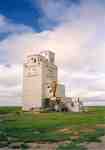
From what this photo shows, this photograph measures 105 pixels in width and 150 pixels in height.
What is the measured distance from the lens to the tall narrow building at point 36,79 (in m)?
79.9

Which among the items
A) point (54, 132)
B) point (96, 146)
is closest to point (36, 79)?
point (54, 132)

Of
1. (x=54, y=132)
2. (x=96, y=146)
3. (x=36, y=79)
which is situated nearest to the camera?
(x=96, y=146)

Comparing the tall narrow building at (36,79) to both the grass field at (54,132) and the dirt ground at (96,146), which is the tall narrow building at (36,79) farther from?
the dirt ground at (96,146)

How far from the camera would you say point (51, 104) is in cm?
7888

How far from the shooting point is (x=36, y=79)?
81500 millimetres

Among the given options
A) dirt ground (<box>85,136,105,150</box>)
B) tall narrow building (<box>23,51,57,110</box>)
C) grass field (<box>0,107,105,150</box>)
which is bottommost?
dirt ground (<box>85,136,105,150</box>)

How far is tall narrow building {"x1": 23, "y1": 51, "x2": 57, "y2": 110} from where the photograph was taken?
7988cm

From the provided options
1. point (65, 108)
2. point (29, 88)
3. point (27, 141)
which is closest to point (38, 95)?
point (29, 88)

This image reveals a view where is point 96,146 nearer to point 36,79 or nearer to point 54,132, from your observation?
point 54,132

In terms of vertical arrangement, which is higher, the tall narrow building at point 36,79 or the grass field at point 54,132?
the tall narrow building at point 36,79

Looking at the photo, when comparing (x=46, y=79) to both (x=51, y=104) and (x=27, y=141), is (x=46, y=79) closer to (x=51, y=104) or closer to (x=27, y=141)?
(x=51, y=104)

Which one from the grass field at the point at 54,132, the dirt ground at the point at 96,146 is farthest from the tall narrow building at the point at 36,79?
the dirt ground at the point at 96,146

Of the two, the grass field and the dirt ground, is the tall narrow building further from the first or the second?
the dirt ground

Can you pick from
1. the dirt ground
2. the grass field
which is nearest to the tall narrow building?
the grass field
